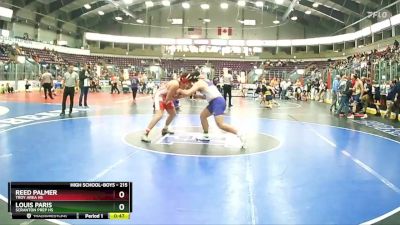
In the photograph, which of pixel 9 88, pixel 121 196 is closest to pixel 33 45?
pixel 9 88

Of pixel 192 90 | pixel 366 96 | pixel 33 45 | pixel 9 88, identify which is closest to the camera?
pixel 192 90

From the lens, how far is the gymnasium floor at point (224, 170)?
4324 millimetres

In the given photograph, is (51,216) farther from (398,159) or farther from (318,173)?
(398,159)

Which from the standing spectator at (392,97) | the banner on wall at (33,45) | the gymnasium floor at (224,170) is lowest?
the gymnasium floor at (224,170)

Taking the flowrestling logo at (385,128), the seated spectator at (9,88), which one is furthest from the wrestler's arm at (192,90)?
the seated spectator at (9,88)

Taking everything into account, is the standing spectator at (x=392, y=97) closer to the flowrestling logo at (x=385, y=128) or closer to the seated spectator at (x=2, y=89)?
the flowrestling logo at (x=385, y=128)

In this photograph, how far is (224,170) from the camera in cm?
614

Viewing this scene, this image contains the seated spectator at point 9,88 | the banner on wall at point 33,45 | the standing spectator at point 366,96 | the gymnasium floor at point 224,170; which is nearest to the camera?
the gymnasium floor at point 224,170

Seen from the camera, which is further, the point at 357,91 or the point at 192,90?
the point at 357,91

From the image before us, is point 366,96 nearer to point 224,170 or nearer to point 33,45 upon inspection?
point 224,170
